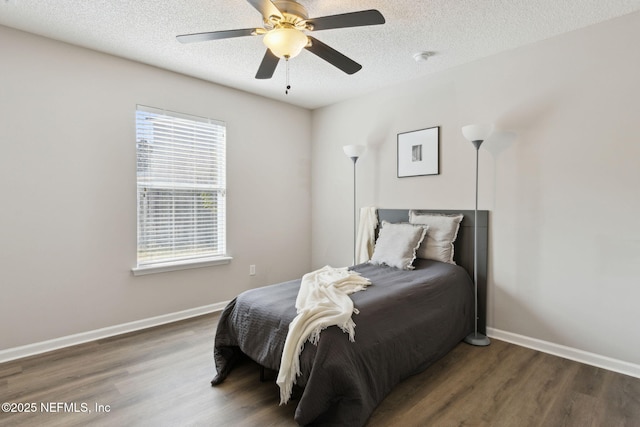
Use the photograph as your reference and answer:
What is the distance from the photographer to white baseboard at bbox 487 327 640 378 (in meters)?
2.44

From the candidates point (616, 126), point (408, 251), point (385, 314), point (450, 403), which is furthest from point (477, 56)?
point (450, 403)

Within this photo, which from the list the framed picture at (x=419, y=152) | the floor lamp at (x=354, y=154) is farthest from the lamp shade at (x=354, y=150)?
the framed picture at (x=419, y=152)

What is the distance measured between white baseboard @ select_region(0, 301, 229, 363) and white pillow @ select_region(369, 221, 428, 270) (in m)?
2.05

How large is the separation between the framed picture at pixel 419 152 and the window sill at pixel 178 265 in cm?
230

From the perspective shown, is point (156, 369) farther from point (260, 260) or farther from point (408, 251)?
point (408, 251)

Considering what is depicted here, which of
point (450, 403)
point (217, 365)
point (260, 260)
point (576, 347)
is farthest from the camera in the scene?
point (260, 260)

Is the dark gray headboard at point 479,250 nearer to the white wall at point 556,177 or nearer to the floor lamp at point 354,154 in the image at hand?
the white wall at point 556,177

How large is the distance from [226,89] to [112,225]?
6.47 feet

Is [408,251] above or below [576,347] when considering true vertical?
above

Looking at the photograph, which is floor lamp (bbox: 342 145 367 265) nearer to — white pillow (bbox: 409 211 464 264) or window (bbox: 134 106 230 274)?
white pillow (bbox: 409 211 464 264)

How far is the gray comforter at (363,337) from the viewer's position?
5.80ft

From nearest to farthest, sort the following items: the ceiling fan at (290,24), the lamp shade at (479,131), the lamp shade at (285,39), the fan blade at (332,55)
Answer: the ceiling fan at (290,24) < the lamp shade at (285,39) < the fan blade at (332,55) < the lamp shade at (479,131)

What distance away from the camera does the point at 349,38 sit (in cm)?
277

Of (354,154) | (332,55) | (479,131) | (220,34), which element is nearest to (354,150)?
(354,154)
